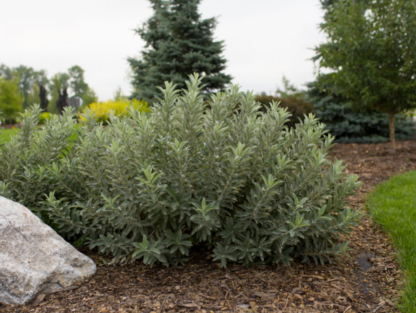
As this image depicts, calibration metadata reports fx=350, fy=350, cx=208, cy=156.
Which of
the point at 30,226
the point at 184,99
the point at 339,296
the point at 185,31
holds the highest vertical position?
the point at 185,31

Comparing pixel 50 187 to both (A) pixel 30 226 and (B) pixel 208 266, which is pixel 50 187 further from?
(B) pixel 208 266

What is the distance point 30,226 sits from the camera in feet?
9.51

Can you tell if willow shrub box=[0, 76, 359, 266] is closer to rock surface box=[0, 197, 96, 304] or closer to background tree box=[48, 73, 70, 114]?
rock surface box=[0, 197, 96, 304]

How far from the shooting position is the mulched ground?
2.64 metres

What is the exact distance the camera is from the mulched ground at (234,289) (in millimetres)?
2641

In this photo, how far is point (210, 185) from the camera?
9.37 ft

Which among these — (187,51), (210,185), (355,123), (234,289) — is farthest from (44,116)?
(234,289)

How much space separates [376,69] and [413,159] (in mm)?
2511

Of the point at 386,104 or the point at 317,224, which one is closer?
the point at 317,224

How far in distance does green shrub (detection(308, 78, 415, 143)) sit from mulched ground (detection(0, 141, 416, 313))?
34.3ft

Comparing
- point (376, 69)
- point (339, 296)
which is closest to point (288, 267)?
point (339, 296)

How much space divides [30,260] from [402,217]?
4.28 m

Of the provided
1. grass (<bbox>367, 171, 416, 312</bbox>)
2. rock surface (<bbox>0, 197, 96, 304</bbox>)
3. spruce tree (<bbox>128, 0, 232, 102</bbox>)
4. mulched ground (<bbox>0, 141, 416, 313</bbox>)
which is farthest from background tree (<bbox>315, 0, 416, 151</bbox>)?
rock surface (<bbox>0, 197, 96, 304</bbox>)

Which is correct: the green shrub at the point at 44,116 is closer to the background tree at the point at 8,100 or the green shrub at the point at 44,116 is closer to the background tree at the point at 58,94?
the background tree at the point at 58,94
